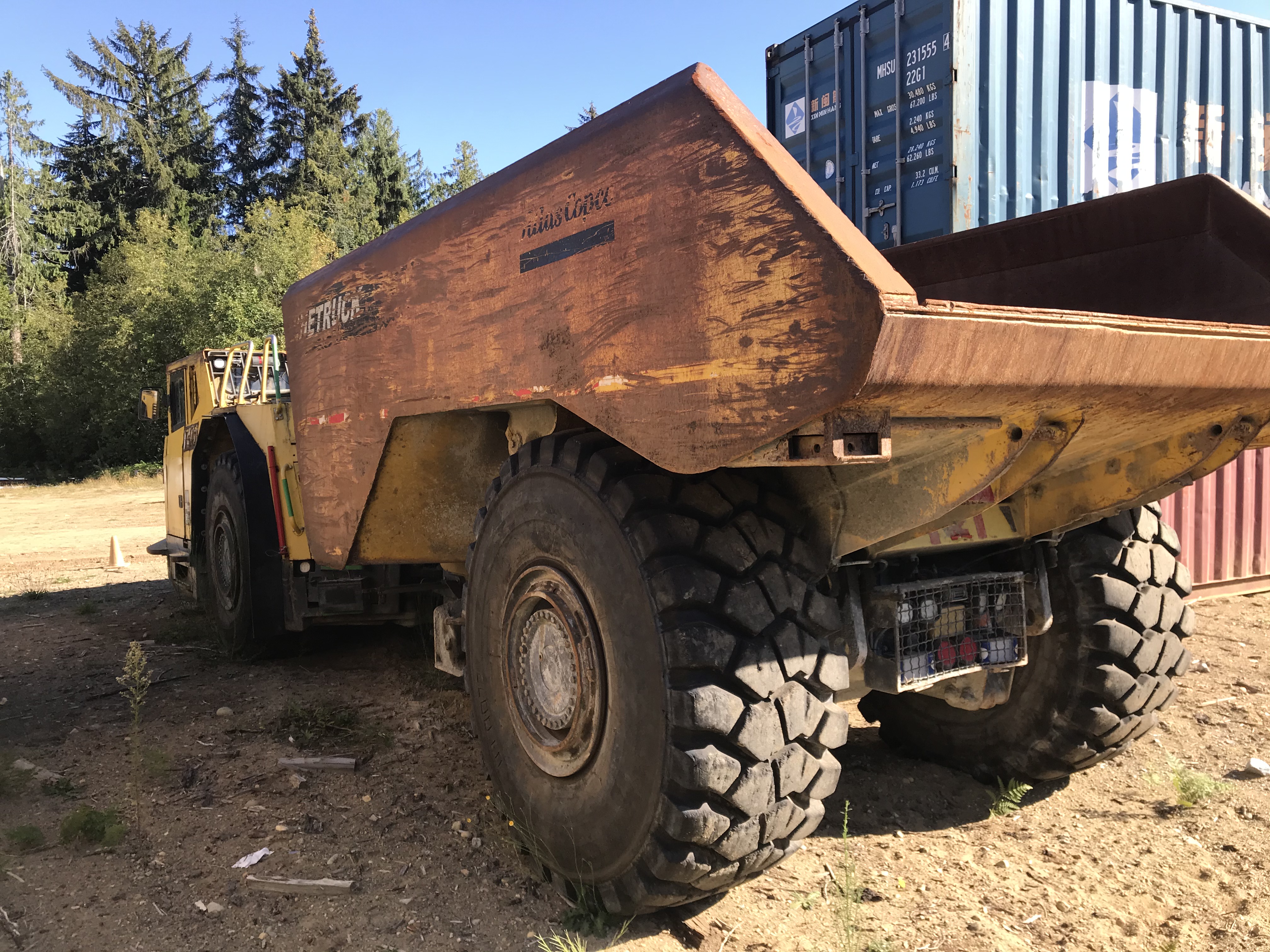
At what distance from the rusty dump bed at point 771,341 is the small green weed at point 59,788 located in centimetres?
189

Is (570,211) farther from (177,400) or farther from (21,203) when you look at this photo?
(21,203)

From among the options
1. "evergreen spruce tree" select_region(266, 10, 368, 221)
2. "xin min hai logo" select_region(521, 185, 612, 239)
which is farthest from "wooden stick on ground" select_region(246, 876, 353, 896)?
"evergreen spruce tree" select_region(266, 10, 368, 221)

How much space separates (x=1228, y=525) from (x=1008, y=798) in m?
4.84

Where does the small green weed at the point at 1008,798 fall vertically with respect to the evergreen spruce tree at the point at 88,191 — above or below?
below

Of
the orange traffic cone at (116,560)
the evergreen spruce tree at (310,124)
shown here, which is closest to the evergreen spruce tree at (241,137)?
the evergreen spruce tree at (310,124)

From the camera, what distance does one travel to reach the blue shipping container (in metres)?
5.88

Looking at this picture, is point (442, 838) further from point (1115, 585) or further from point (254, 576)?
point (254, 576)

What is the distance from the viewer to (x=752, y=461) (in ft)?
6.37

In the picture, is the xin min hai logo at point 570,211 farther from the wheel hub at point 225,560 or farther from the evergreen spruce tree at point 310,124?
the evergreen spruce tree at point 310,124

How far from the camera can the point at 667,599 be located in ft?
7.13

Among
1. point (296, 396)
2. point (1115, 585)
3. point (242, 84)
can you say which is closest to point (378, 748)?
point (296, 396)

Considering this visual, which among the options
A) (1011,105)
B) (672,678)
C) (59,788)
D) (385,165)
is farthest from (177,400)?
(385,165)

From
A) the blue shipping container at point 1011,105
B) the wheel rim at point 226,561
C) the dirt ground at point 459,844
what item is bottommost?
the dirt ground at point 459,844

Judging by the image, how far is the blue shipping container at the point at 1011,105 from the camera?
5.88 meters
